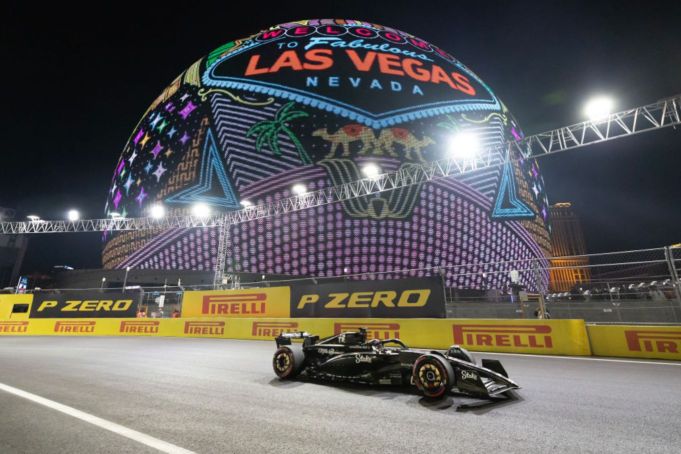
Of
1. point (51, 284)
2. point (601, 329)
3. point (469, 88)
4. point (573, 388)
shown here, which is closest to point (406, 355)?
point (573, 388)

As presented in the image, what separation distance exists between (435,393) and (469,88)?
1689 inches

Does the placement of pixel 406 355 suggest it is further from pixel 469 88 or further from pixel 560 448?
pixel 469 88

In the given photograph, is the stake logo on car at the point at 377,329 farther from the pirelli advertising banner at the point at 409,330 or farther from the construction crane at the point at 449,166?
the construction crane at the point at 449,166

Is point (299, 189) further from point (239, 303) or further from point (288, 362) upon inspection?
point (288, 362)

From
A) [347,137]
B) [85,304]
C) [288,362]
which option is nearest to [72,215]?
[85,304]

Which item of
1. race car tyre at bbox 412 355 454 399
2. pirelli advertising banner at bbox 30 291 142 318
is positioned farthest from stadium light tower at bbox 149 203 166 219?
race car tyre at bbox 412 355 454 399

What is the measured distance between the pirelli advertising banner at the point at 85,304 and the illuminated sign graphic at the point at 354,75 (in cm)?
2679

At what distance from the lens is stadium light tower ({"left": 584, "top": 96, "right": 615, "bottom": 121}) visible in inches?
550

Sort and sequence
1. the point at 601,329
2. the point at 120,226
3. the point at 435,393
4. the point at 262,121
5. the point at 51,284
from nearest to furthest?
the point at 435,393
the point at 601,329
the point at 120,226
the point at 262,121
the point at 51,284

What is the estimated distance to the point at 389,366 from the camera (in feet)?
13.6

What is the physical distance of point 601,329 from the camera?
6660mm

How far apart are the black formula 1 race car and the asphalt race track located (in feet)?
0.56

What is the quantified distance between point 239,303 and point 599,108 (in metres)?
18.0

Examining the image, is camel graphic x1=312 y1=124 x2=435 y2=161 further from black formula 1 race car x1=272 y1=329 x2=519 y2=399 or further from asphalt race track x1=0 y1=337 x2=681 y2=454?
black formula 1 race car x1=272 y1=329 x2=519 y2=399
